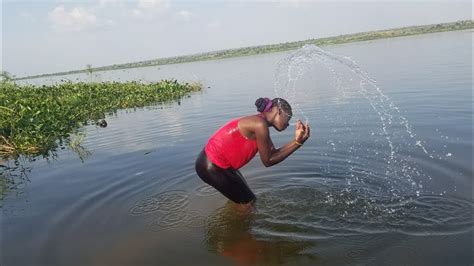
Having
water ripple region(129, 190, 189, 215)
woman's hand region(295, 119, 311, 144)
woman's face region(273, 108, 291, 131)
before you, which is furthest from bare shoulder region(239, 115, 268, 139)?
water ripple region(129, 190, 189, 215)

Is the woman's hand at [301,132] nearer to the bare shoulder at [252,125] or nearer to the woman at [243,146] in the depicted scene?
the woman at [243,146]

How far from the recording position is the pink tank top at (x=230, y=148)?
18.1 ft

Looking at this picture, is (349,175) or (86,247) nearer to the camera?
(86,247)

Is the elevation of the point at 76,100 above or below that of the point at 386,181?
above

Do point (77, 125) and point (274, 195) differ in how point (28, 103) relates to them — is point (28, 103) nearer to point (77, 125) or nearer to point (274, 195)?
point (77, 125)

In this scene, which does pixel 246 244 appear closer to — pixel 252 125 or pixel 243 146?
pixel 243 146

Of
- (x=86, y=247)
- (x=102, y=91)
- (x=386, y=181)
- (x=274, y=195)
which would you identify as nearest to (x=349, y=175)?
(x=386, y=181)

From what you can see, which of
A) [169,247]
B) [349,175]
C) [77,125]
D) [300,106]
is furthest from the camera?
[77,125]

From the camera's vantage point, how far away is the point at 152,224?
20.6 feet

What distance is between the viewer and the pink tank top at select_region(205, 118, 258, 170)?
217 inches

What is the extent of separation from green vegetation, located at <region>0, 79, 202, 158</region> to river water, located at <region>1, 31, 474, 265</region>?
1238 mm

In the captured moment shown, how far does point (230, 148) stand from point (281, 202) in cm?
157

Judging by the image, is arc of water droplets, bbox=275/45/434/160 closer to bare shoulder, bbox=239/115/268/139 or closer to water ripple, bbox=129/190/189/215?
bare shoulder, bbox=239/115/268/139

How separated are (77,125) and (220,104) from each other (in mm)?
6696
